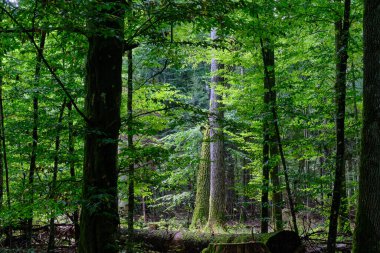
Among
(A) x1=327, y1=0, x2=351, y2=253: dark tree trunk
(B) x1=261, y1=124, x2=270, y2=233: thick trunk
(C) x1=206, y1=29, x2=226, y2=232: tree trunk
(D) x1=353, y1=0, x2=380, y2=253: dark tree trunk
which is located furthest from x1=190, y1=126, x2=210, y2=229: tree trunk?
(D) x1=353, y1=0, x2=380, y2=253: dark tree trunk

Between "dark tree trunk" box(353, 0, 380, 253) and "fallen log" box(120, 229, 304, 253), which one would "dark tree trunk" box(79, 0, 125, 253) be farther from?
"dark tree trunk" box(353, 0, 380, 253)

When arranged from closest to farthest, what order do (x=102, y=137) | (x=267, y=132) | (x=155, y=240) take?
1. (x=102, y=137)
2. (x=267, y=132)
3. (x=155, y=240)

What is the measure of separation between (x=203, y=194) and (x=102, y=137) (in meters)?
9.35

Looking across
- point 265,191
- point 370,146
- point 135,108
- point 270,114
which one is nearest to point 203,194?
point 135,108

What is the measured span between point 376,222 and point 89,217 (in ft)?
13.8

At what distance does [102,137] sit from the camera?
4.05 metres

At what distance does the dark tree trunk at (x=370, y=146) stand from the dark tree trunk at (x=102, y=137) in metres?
3.77

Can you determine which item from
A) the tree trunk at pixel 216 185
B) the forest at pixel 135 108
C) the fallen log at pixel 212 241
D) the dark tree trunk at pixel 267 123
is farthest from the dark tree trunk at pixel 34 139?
the tree trunk at pixel 216 185

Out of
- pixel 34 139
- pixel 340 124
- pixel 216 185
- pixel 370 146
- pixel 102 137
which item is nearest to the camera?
pixel 102 137

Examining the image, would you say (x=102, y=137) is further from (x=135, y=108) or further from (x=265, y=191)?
(x=135, y=108)

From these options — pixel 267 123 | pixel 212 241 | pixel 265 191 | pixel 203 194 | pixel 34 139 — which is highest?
pixel 267 123

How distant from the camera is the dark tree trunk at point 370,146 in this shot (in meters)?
5.13

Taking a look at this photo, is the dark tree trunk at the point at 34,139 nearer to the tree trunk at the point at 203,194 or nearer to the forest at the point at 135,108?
the forest at the point at 135,108

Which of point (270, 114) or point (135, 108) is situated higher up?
point (135, 108)
